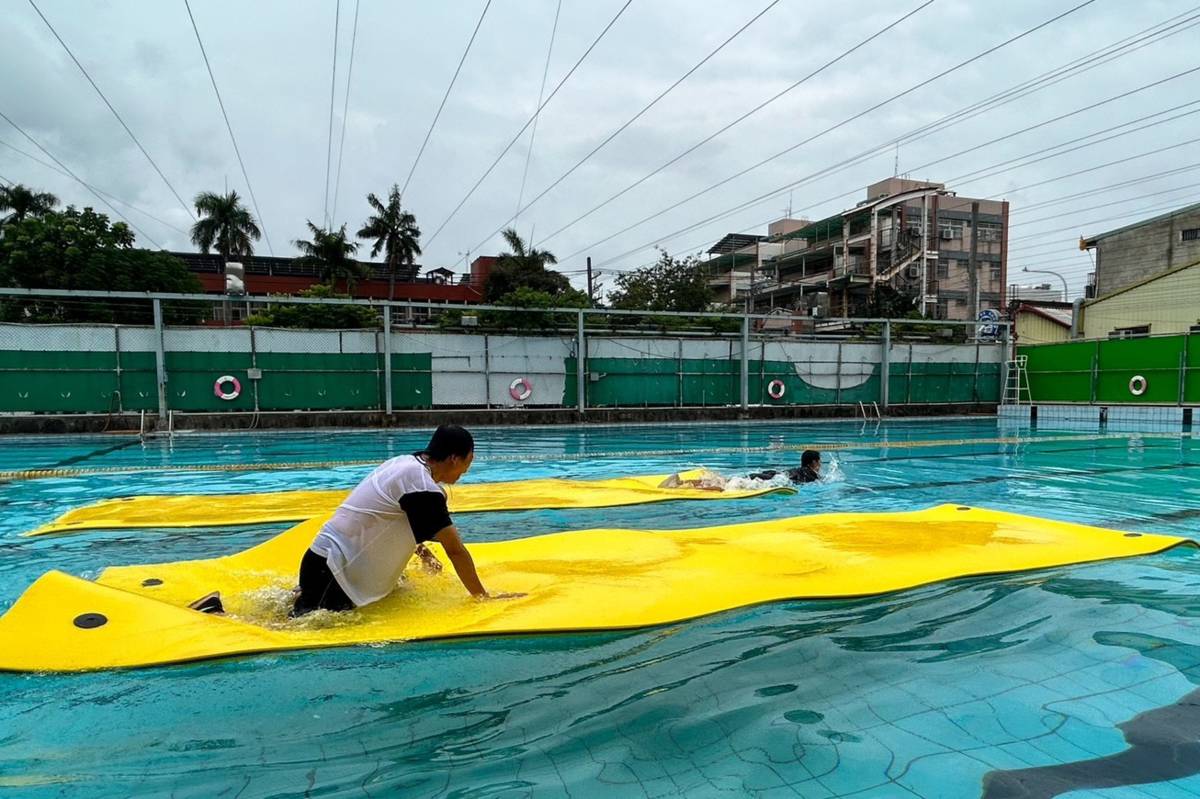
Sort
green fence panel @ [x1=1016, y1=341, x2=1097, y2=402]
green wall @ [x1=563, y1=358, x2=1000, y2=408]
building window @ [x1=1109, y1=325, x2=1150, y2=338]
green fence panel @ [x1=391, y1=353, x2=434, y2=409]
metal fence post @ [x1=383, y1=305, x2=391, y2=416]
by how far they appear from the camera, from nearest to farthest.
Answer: metal fence post @ [x1=383, y1=305, x2=391, y2=416] → green fence panel @ [x1=391, y1=353, x2=434, y2=409] → green wall @ [x1=563, y1=358, x2=1000, y2=408] → green fence panel @ [x1=1016, y1=341, x2=1097, y2=402] → building window @ [x1=1109, y1=325, x2=1150, y2=338]

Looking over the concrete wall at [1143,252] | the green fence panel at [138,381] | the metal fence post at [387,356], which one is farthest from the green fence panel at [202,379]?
the concrete wall at [1143,252]

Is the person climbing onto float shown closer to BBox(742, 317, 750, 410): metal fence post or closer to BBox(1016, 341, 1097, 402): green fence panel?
BBox(742, 317, 750, 410): metal fence post

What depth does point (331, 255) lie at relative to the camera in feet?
141

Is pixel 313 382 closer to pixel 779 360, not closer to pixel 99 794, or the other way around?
pixel 779 360

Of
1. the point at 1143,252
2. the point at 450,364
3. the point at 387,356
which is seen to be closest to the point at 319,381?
the point at 387,356

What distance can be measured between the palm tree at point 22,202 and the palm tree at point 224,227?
308 inches

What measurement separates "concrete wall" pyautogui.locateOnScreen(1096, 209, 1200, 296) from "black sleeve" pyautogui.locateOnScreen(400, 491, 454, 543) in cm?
3197

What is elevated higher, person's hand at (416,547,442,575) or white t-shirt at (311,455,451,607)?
white t-shirt at (311,455,451,607)

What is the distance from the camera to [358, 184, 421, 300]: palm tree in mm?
45500

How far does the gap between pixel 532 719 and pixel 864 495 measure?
22.3ft

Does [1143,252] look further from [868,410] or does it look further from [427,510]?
[427,510]

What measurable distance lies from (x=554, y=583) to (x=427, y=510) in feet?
3.95

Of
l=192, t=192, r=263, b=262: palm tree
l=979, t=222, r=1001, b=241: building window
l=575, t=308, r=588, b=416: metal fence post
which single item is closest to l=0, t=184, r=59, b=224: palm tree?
l=192, t=192, r=263, b=262: palm tree

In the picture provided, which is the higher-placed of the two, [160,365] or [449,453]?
[160,365]
